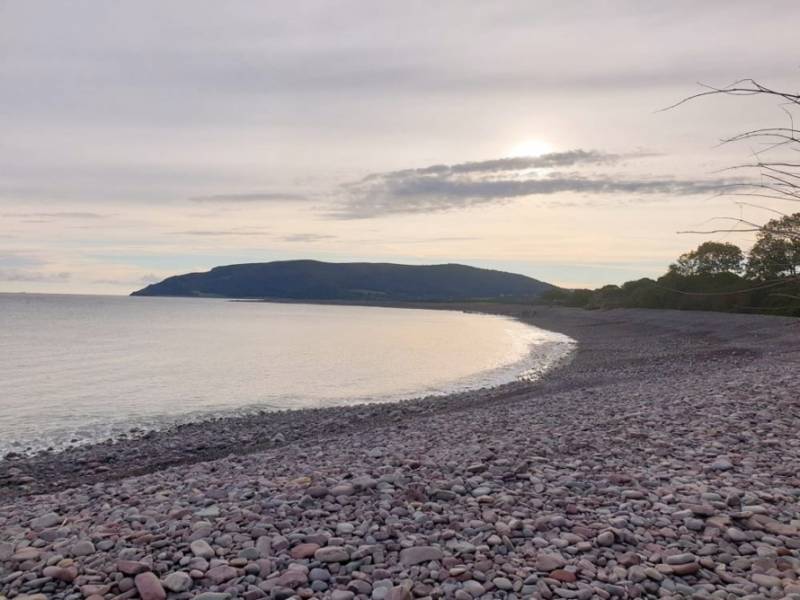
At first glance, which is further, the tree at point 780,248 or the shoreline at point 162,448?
the shoreline at point 162,448

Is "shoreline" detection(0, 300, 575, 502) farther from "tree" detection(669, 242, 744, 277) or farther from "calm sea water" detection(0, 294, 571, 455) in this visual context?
"tree" detection(669, 242, 744, 277)

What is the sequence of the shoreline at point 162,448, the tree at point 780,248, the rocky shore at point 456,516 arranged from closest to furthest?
1. the tree at point 780,248
2. the rocky shore at point 456,516
3. the shoreline at point 162,448

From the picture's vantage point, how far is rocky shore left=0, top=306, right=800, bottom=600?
538cm

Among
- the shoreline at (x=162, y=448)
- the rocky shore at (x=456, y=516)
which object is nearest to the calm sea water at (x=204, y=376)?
the shoreline at (x=162, y=448)

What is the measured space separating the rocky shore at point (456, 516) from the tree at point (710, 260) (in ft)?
225

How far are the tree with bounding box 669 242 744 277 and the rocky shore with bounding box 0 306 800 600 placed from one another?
6857cm

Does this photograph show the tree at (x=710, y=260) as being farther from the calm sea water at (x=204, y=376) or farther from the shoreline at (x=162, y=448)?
the shoreline at (x=162, y=448)

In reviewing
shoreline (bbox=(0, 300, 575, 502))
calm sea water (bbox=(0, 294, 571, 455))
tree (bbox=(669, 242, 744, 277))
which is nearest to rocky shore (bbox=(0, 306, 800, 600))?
shoreline (bbox=(0, 300, 575, 502))

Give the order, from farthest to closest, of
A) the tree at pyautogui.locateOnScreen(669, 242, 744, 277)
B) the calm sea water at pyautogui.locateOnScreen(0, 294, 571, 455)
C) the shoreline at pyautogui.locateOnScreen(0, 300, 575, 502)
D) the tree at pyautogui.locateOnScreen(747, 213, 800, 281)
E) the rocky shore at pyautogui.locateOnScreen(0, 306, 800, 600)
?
the tree at pyautogui.locateOnScreen(669, 242, 744, 277), the calm sea water at pyautogui.locateOnScreen(0, 294, 571, 455), the shoreline at pyautogui.locateOnScreen(0, 300, 575, 502), the rocky shore at pyautogui.locateOnScreen(0, 306, 800, 600), the tree at pyautogui.locateOnScreen(747, 213, 800, 281)

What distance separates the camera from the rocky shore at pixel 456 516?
17.7ft

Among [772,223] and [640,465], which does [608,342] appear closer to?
[640,465]

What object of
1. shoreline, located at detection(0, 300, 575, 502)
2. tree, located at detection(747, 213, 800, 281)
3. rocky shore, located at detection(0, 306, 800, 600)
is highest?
tree, located at detection(747, 213, 800, 281)

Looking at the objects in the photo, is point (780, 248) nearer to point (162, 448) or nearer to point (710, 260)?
point (162, 448)

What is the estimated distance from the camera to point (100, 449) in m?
15.4
